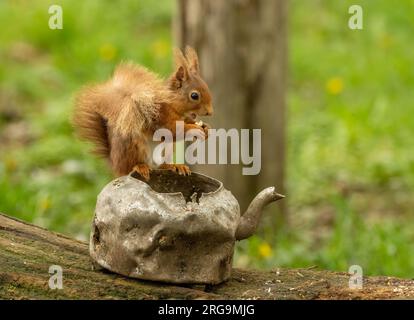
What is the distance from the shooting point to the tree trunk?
4.72m

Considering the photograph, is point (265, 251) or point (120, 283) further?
point (265, 251)

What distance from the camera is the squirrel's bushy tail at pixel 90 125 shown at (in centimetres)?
311

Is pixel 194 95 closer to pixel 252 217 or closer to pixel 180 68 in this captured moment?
pixel 180 68

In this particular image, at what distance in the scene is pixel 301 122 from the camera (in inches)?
256

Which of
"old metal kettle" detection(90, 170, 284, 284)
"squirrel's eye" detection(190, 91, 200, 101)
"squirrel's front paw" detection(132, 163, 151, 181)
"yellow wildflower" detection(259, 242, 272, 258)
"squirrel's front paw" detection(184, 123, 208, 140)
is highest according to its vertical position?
"squirrel's eye" detection(190, 91, 200, 101)

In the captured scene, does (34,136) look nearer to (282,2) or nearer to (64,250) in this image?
(282,2)

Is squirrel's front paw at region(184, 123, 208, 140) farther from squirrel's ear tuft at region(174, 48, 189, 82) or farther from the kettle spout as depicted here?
the kettle spout

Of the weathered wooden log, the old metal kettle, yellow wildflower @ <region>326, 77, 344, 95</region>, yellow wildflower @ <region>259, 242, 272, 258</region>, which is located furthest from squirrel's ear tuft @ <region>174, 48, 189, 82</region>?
yellow wildflower @ <region>326, 77, 344, 95</region>

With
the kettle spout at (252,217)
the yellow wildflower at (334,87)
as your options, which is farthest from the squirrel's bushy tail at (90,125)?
the yellow wildflower at (334,87)

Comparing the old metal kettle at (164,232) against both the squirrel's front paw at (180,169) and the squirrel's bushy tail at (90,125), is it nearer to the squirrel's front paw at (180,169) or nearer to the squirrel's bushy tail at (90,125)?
the squirrel's front paw at (180,169)

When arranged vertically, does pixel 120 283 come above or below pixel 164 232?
below

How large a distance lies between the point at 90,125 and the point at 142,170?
1.01 feet

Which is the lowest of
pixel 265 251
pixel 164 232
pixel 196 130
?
pixel 265 251

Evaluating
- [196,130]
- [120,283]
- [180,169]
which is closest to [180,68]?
[196,130]
